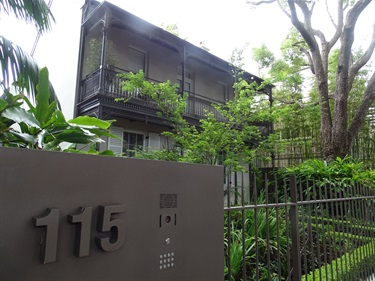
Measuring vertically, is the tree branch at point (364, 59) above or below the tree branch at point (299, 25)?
below

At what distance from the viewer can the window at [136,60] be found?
1020cm

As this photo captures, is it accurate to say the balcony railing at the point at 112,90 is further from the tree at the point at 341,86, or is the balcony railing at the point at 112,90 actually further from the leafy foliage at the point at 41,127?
the leafy foliage at the point at 41,127

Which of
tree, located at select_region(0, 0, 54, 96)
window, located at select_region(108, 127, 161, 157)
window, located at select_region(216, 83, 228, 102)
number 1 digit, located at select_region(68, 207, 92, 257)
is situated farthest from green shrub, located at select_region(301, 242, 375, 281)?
window, located at select_region(216, 83, 228, 102)

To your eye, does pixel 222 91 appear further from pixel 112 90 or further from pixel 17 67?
pixel 17 67

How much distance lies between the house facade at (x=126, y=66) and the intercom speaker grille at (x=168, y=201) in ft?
22.2

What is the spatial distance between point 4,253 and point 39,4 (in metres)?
4.32

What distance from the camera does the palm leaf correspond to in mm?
3660

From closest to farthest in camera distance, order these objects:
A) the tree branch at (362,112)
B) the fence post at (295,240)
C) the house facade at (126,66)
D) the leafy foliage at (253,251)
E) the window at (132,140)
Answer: the fence post at (295,240)
the leafy foliage at (253,251)
the house facade at (126,66)
the tree branch at (362,112)
the window at (132,140)

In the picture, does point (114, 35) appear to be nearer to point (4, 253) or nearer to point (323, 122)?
point (323, 122)

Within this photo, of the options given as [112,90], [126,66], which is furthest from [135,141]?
[126,66]

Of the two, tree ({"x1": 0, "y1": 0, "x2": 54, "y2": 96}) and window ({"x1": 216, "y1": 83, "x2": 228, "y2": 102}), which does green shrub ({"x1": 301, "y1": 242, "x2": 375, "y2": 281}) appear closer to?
tree ({"x1": 0, "y1": 0, "x2": 54, "y2": 96})

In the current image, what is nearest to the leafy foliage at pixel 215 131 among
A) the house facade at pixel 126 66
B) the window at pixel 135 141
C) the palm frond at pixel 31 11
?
the house facade at pixel 126 66

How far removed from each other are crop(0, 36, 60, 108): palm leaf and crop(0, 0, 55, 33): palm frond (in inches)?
16.7

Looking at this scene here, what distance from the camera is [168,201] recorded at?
4.03 feet
